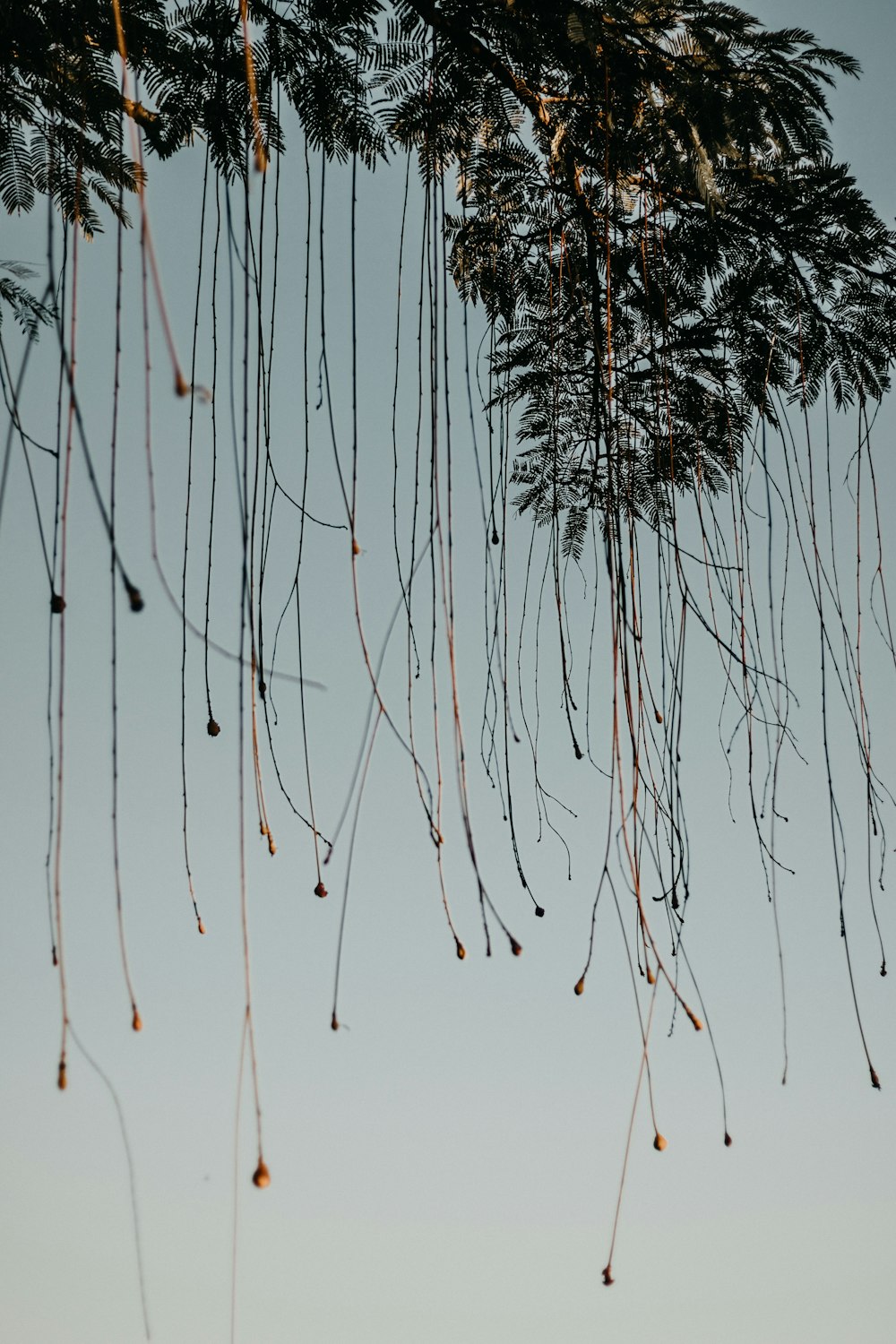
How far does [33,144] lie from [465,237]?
3.01ft

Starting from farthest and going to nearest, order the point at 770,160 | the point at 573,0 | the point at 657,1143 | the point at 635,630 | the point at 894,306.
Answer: the point at 894,306
the point at 770,160
the point at 573,0
the point at 635,630
the point at 657,1143

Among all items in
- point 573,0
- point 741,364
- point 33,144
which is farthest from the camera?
point 741,364

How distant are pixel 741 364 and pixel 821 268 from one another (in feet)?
0.97

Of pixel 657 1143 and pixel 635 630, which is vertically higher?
pixel 635 630

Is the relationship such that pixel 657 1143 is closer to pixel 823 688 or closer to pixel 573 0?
pixel 823 688

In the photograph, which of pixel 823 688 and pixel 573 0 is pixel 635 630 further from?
pixel 573 0

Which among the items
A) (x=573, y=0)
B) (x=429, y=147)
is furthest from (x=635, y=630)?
(x=573, y=0)

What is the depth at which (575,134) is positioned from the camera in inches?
76.1

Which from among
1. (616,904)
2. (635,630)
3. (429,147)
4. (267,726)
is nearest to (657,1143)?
(616,904)

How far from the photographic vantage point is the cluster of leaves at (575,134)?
164 centimetres

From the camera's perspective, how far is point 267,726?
1.54 meters

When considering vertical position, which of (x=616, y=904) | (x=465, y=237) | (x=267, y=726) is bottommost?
(x=616, y=904)

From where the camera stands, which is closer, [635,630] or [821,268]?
[635,630]

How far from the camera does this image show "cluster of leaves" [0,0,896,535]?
1644 mm
